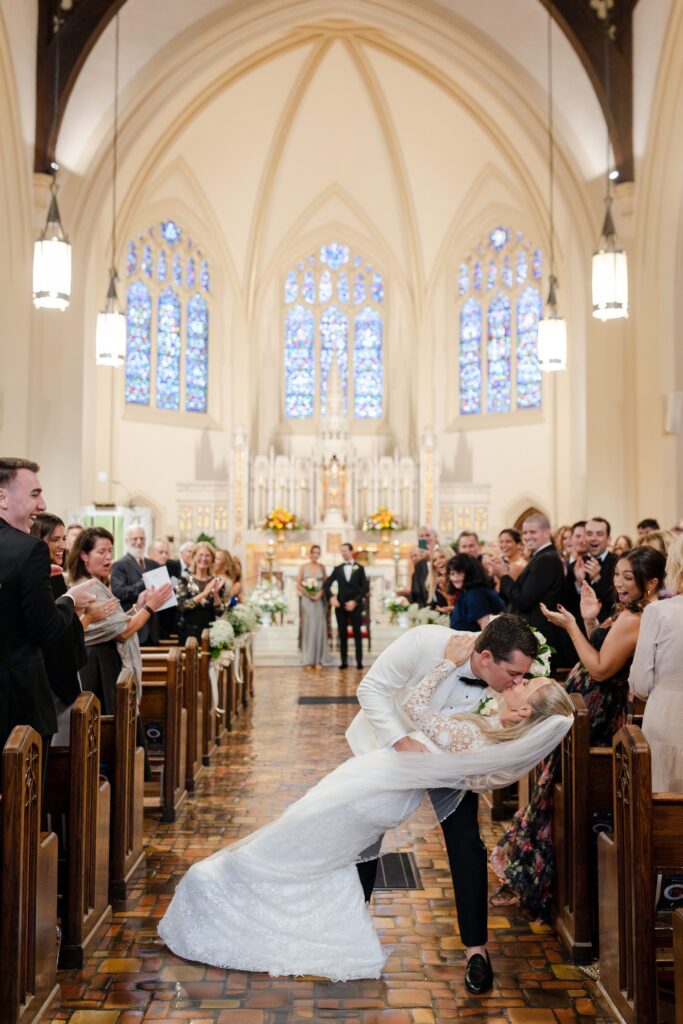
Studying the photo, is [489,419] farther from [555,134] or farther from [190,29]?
[190,29]

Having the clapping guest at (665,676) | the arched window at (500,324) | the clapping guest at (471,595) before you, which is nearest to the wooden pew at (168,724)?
the clapping guest at (471,595)

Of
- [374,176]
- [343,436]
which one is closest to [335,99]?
[374,176]

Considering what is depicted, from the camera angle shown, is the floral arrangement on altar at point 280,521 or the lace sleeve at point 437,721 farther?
the floral arrangement on altar at point 280,521

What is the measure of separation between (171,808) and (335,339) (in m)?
17.4

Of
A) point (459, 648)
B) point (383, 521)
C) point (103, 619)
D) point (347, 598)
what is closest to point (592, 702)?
point (459, 648)

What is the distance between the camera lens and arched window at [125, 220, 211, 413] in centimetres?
1977

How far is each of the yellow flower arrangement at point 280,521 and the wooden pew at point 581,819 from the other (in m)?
15.3

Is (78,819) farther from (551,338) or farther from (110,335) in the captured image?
(551,338)

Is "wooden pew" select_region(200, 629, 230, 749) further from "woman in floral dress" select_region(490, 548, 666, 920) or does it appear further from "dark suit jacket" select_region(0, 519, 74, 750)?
"dark suit jacket" select_region(0, 519, 74, 750)

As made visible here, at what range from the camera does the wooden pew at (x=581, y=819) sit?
3.75m

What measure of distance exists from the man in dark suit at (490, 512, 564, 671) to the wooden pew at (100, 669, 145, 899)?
255 centimetres

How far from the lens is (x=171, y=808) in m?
5.71

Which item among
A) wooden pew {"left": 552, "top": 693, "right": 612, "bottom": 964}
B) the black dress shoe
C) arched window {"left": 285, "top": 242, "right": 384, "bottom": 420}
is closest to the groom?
the black dress shoe

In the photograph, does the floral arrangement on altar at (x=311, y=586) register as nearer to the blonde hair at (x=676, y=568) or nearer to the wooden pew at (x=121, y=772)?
the wooden pew at (x=121, y=772)
